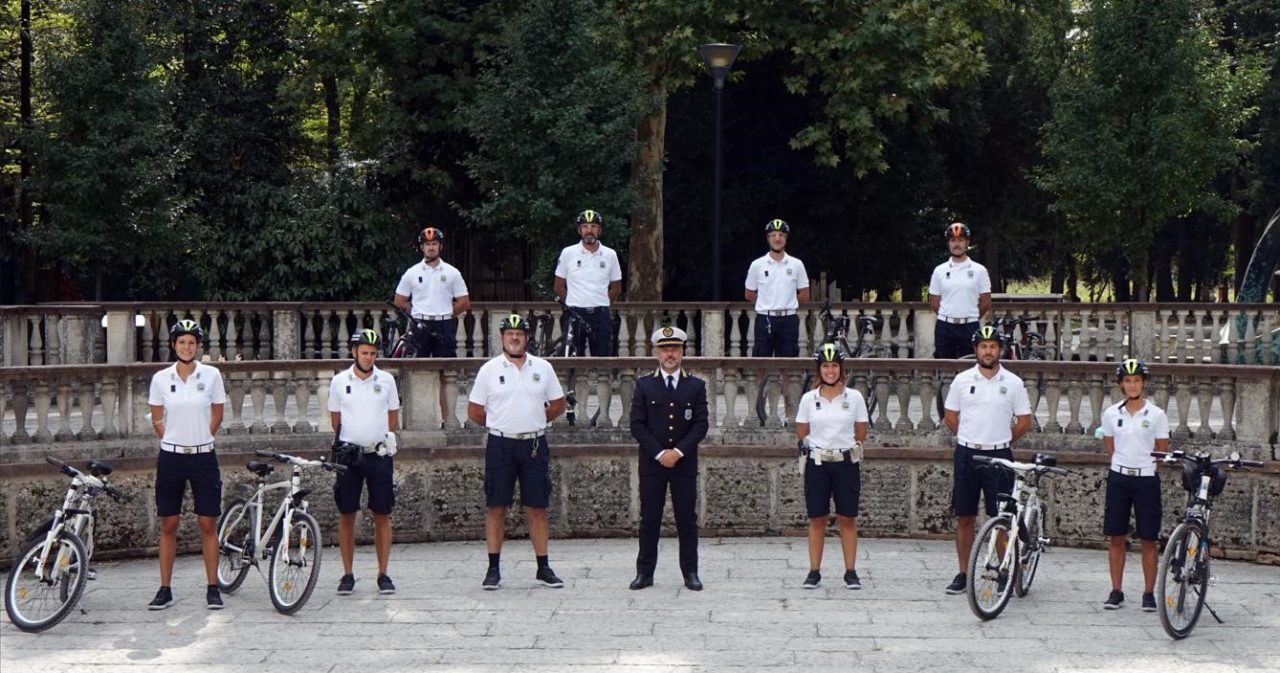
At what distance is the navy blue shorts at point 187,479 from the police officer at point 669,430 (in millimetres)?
3166

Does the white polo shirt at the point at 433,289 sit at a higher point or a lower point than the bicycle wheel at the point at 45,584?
higher

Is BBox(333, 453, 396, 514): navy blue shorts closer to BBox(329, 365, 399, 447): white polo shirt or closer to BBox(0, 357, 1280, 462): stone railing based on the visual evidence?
BBox(329, 365, 399, 447): white polo shirt

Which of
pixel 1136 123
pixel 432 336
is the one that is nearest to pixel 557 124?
pixel 432 336

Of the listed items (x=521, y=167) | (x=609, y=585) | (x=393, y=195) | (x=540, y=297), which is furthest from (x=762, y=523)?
(x=393, y=195)

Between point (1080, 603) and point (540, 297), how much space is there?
53.8ft

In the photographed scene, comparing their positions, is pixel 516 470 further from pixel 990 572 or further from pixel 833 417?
pixel 990 572

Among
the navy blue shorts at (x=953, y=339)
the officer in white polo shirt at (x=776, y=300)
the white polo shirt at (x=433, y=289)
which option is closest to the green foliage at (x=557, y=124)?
the white polo shirt at (x=433, y=289)

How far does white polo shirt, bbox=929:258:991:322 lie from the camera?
17.5m

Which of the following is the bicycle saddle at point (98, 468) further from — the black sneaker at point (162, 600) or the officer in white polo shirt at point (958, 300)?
the officer in white polo shirt at point (958, 300)

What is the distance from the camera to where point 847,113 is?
30000 millimetres

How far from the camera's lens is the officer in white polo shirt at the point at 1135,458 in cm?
1305

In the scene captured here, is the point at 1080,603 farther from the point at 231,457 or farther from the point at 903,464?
the point at 231,457

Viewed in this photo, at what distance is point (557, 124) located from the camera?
83.8ft

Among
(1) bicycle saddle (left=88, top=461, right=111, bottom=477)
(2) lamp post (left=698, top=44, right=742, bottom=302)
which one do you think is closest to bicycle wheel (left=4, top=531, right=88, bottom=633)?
(1) bicycle saddle (left=88, top=461, right=111, bottom=477)
